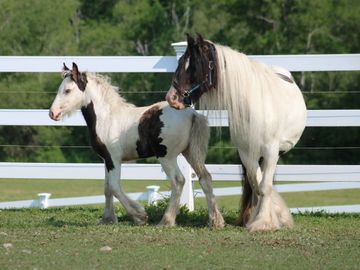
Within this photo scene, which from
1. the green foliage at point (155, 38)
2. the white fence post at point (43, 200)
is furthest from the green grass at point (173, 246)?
the green foliage at point (155, 38)

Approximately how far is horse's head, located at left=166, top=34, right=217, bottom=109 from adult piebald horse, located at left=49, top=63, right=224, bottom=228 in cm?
51

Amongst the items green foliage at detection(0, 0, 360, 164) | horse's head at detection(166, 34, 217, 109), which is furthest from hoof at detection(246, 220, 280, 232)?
green foliage at detection(0, 0, 360, 164)

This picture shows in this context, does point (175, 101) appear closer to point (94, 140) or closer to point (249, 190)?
point (94, 140)

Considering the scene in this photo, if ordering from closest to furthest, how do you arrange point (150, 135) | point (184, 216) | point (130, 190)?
point (150, 135), point (184, 216), point (130, 190)

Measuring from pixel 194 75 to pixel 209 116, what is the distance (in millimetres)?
1786

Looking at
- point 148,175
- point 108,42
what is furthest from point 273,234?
point 108,42

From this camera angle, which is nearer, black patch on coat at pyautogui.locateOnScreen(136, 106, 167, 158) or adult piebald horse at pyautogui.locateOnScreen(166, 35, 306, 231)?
adult piebald horse at pyautogui.locateOnScreen(166, 35, 306, 231)

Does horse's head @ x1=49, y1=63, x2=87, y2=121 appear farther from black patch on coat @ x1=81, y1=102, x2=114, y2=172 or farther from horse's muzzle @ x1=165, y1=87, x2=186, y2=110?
horse's muzzle @ x1=165, y1=87, x2=186, y2=110

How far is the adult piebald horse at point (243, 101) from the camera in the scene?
869 centimetres

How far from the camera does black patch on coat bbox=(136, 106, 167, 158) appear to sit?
9.20 meters

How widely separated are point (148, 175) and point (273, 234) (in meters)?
3.07

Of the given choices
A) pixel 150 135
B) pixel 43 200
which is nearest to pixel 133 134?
pixel 150 135

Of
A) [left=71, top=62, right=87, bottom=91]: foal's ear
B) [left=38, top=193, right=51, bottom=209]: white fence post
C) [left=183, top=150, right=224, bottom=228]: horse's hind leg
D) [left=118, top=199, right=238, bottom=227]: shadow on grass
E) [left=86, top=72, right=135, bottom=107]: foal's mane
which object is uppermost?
[left=71, top=62, right=87, bottom=91]: foal's ear

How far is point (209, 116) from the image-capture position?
34.2 feet
